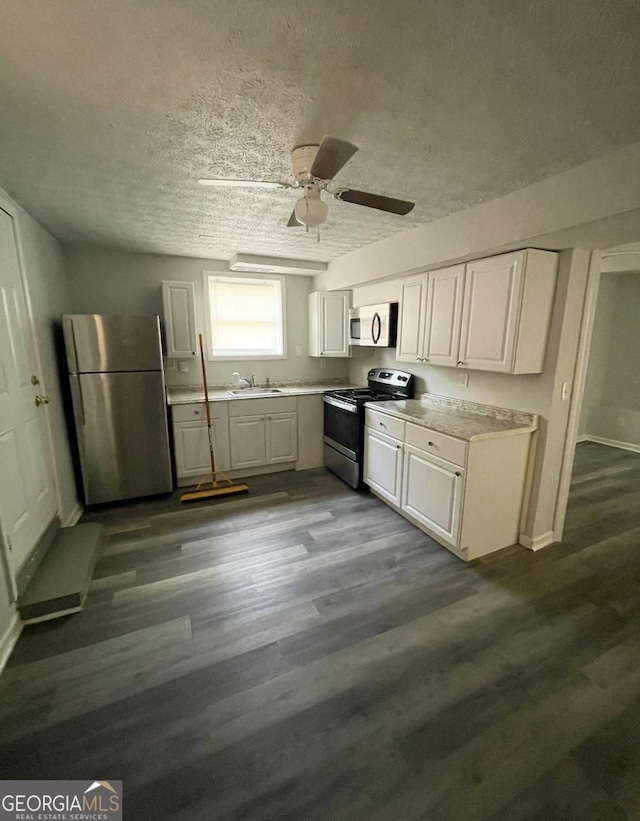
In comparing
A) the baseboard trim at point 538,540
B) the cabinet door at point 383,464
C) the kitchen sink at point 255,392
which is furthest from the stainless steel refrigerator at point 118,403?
the baseboard trim at point 538,540

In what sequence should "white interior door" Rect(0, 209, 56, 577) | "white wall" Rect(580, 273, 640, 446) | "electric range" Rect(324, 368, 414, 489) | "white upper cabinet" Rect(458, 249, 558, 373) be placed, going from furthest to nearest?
"white wall" Rect(580, 273, 640, 446), "electric range" Rect(324, 368, 414, 489), "white upper cabinet" Rect(458, 249, 558, 373), "white interior door" Rect(0, 209, 56, 577)

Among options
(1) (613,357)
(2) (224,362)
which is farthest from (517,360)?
(1) (613,357)

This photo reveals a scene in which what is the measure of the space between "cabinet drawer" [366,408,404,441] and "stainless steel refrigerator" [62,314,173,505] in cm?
199

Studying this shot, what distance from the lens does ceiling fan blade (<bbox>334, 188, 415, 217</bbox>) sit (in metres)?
1.67

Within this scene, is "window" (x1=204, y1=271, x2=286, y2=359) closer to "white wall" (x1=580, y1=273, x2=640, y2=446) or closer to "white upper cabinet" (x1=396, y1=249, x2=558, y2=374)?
"white upper cabinet" (x1=396, y1=249, x2=558, y2=374)

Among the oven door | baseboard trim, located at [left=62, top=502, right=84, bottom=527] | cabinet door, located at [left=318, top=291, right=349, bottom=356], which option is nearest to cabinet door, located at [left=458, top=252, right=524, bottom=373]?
the oven door

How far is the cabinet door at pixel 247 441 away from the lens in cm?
381

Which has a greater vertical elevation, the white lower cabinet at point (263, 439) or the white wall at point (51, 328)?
the white wall at point (51, 328)

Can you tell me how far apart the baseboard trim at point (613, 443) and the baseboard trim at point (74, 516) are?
650cm

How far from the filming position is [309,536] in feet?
9.05

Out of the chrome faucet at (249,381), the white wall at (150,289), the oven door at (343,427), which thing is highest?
the white wall at (150,289)

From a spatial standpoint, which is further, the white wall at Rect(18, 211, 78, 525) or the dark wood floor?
the white wall at Rect(18, 211, 78, 525)

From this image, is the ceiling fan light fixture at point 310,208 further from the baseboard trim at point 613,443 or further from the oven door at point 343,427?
the baseboard trim at point 613,443

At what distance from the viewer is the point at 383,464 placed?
10.4 feet
